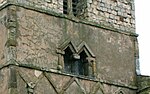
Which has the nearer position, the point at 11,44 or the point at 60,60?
the point at 11,44

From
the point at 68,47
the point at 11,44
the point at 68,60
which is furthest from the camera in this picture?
the point at 68,60

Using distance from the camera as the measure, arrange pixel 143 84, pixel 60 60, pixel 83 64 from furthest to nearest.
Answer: pixel 143 84 → pixel 83 64 → pixel 60 60

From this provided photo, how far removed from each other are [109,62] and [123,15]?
1393 mm

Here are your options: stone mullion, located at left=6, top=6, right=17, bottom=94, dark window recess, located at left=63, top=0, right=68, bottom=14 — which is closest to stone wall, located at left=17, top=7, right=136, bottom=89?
stone mullion, located at left=6, top=6, right=17, bottom=94

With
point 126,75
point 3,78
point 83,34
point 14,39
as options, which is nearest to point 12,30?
point 14,39

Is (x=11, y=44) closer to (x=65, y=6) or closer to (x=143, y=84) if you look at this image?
(x=65, y=6)

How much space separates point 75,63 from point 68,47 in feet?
1.47

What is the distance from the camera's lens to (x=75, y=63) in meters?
15.4

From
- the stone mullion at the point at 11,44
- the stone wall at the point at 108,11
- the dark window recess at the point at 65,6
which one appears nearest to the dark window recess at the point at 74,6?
the stone wall at the point at 108,11

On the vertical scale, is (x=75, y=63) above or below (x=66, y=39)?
below

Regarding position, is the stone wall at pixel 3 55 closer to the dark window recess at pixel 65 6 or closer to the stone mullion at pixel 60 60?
the stone mullion at pixel 60 60

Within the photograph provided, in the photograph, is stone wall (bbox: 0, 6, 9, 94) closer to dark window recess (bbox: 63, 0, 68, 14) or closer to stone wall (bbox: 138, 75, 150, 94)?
dark window recess (bbox: 63, 0, 68, 14)

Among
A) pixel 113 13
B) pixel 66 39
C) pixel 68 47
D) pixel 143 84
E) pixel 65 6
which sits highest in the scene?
pixel 65 6

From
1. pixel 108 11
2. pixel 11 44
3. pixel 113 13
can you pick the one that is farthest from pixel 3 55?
pixel 113 13
